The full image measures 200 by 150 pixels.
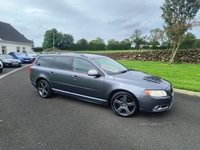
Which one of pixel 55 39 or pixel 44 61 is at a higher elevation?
pixel 55 39

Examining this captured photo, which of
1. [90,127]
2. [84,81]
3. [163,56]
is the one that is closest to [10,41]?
[163,56]

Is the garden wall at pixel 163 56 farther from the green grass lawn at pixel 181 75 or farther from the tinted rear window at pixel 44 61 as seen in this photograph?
the tinted rear window at pixel 44 61

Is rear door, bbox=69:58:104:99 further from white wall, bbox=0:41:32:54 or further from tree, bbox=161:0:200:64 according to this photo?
white wall, bbox=0:41:32:54

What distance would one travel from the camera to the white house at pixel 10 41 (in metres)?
26.1

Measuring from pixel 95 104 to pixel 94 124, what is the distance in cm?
116

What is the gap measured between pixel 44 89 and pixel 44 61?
3.35 feet

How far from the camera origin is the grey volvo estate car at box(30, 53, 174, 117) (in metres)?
3.41

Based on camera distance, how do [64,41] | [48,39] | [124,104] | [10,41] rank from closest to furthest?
[124,104]
[10,41]
[48,39]
[64,41]

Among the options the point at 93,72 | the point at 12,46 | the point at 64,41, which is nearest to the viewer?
the point at 93,72

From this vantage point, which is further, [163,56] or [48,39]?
[48,39]

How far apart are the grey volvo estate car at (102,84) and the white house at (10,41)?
26.4 meters

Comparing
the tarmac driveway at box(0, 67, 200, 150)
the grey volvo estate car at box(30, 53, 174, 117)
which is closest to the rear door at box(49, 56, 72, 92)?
the grey volvo estate car at box(30, 53, 174, 117)

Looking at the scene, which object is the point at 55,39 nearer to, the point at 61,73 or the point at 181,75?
the point at 181,75

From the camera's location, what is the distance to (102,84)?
12.5 feet
